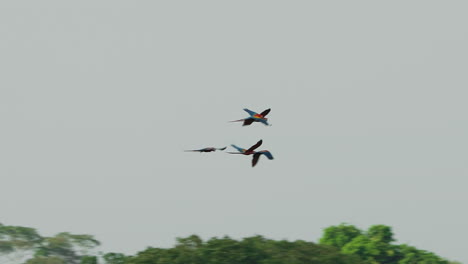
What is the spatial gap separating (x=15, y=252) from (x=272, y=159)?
51.0 meters

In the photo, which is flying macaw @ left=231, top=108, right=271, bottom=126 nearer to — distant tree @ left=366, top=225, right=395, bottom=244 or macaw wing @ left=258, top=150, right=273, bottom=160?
macaw wing @ left=258, top=150, right=273, bottom=160

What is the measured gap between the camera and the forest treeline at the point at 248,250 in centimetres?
3569

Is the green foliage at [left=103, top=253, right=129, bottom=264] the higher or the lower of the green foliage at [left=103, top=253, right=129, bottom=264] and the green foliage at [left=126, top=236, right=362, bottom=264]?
the higher

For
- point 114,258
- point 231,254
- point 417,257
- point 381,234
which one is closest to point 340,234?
point 381,234

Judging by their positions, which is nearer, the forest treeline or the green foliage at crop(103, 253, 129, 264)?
the forest treeline

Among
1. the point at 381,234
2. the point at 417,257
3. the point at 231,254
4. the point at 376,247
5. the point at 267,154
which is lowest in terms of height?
the point at 267,154

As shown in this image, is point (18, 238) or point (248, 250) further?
point (18, 238)

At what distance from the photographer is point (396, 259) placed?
5256 centimetres

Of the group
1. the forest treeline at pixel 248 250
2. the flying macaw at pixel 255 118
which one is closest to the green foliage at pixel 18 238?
the forest treeline at pixel 248 250

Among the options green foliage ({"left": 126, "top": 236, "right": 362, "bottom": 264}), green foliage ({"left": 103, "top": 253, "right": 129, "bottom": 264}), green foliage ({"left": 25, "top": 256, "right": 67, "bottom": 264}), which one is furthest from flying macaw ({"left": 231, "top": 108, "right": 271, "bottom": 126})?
green foliage ({"left": 25, "top": 256, "right": 67, "bottom": 264})

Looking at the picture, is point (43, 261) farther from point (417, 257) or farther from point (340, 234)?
point (417, 257)

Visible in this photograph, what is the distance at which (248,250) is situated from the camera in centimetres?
3625

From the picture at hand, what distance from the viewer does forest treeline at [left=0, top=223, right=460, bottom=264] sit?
35.7 m

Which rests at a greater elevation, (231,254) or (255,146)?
(231,254)
